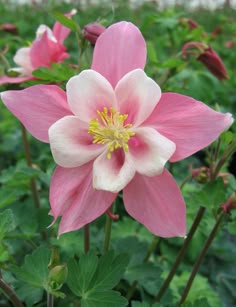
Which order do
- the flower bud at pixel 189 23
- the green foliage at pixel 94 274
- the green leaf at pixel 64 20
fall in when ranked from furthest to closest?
the flower bud at pixel 189 23, the green leaf at pixel 64 20, the green foliage at pixel 94 274

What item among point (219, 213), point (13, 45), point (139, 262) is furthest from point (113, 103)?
point (13, 45)

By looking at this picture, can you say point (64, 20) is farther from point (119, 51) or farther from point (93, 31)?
point (119, 51)

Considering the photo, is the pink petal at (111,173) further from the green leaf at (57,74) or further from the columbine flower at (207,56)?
the columbine flower at (207,56)

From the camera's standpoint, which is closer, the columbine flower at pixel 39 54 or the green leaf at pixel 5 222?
the green leaf at pixel 5 222

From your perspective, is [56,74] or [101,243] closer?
[56,74]

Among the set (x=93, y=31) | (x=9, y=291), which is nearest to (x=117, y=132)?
(x=93, y=31)

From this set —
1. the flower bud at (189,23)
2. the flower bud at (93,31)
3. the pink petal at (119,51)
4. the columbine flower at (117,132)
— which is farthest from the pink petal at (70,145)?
the flower bud at (189,23)
